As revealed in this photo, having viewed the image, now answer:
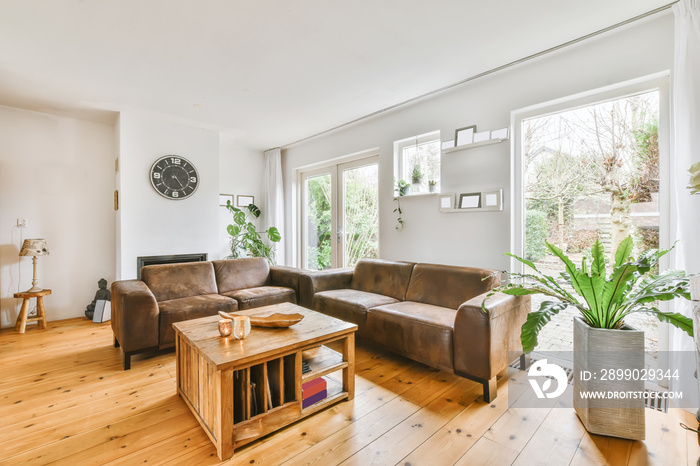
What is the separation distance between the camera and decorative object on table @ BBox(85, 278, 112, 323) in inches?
150

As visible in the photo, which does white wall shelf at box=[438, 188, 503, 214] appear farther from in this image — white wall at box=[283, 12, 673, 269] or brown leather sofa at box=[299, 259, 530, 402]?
brown leather sofa at box=[299, 259, 530, 402]

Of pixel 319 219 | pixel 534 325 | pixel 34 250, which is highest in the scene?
pixel 319 219

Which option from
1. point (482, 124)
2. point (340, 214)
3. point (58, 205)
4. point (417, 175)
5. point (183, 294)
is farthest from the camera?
point (340, 214)

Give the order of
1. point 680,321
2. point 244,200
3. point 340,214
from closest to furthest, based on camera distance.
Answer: point 680,321
point 340,214
point 244,200

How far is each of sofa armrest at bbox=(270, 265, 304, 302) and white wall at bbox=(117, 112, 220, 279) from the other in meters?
1.14

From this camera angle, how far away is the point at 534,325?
173cm

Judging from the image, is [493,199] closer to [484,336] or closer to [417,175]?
[417,175]

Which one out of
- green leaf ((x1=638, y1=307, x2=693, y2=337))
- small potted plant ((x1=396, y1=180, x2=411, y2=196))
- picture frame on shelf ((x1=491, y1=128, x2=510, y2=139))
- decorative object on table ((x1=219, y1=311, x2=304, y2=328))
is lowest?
decorative object on table ((x1=219, y1=311, x2=304, y2=328))

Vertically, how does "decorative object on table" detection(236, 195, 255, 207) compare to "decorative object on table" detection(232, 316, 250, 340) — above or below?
above

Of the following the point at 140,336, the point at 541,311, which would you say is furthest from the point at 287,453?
the point at 140,336

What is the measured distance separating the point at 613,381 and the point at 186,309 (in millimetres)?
3028

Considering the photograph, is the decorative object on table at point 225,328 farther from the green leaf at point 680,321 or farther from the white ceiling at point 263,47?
the green leaf at point 680,321

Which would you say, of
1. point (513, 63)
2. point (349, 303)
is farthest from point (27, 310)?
point (513, 63)

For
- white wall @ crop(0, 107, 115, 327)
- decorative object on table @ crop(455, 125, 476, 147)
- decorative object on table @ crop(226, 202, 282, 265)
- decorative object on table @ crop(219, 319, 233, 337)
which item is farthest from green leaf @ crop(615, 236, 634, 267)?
white wall @ crop(0, 107, 115, 327)
